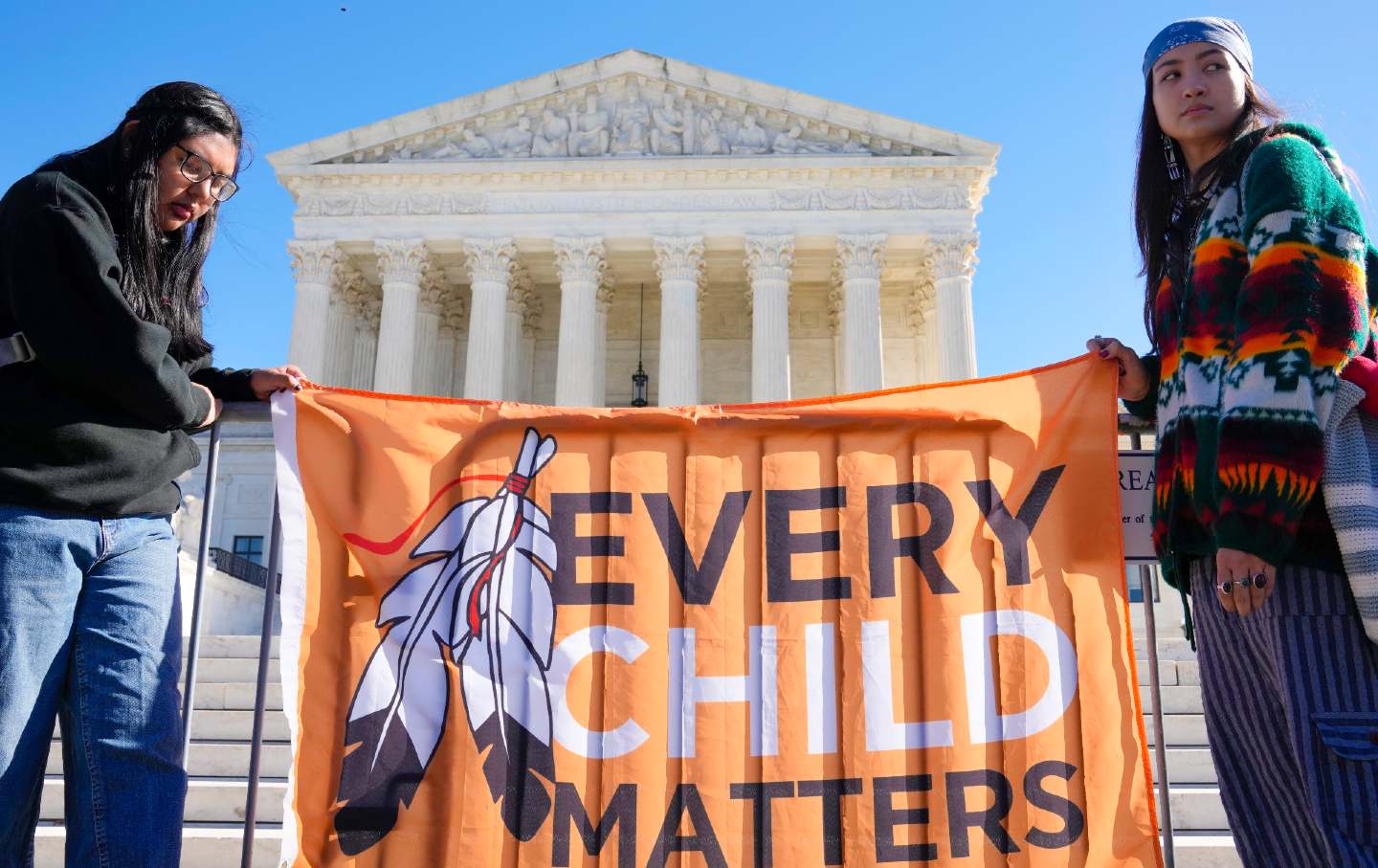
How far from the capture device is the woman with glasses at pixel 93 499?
2.60 metres

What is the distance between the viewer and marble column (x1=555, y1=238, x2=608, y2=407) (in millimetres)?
29734

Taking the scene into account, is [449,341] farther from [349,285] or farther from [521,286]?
[349,285]

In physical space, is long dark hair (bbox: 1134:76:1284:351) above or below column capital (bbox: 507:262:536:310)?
below

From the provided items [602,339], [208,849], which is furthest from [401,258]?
[208,849]

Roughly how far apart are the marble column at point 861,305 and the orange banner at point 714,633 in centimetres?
2578

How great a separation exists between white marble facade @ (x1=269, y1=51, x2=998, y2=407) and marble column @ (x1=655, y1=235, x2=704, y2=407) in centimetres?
6

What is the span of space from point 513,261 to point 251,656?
2294 cm

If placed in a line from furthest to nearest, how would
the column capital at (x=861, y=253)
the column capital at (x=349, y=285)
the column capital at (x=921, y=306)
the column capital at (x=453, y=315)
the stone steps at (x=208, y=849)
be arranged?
1. the column capital at (x=453, y=315)
2. the column capital at (x=921, y=306)
3. the column capital at (x=349, y=285)
4. the column capital at (x=861, y=253)
5. the stone steps at (x=208, y=849)

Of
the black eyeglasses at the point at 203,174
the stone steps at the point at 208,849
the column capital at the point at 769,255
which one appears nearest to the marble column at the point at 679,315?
the column capital at the point at 769,255

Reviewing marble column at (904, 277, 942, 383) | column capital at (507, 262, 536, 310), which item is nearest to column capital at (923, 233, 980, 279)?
marble column at (904, 277, 942, 383)

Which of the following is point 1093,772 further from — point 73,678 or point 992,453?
point 73,678

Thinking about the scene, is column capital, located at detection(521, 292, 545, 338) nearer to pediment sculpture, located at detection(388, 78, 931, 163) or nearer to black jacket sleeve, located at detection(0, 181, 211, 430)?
pediment sculpture, located at detection(388, 78, 931, 163)

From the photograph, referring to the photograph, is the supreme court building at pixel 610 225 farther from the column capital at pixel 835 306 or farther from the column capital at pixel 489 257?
the column capital at pixel 835 306

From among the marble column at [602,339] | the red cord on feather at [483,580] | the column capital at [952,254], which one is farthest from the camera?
the marble column at [602,339]
